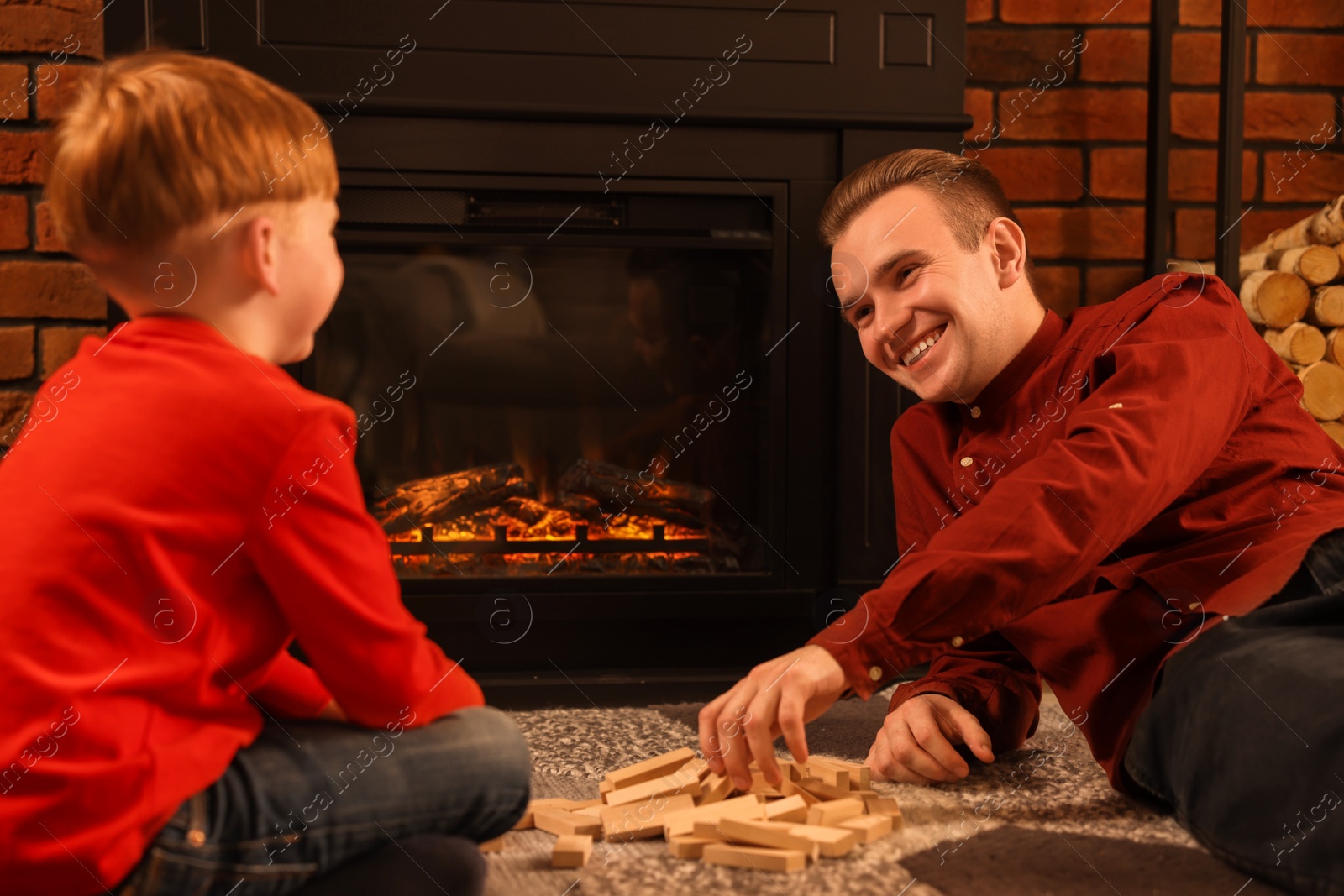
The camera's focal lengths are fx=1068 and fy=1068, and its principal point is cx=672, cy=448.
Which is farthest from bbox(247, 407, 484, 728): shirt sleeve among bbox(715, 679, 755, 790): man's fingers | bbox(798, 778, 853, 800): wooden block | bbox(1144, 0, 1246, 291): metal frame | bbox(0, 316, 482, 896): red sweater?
bbox(1144, 0, 1246, 291): metal frame

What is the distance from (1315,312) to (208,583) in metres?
2.09

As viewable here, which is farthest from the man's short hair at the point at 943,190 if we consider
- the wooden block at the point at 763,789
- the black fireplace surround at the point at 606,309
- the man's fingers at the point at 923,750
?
the wooden block at the point at 763,789

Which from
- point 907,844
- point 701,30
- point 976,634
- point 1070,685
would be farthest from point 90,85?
point 701,30

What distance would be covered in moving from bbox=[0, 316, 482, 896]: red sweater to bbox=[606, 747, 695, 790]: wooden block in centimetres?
48

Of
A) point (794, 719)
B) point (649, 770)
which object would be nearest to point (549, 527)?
point (649, 770)

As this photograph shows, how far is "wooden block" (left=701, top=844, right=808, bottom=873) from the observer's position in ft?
3.25

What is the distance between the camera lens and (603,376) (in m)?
1.98

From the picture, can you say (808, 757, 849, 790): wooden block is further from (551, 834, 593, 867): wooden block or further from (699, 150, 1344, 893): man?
(551, 834, 593, 867): wooden block

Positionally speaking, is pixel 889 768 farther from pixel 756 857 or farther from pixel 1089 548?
pixel 1089 548

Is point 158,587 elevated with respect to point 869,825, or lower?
elevated

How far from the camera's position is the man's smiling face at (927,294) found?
1321 millimetres

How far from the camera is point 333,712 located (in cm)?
88

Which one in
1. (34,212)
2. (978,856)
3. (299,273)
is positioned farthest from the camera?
(34,212)

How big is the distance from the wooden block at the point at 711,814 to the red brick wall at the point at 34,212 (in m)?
1.52
